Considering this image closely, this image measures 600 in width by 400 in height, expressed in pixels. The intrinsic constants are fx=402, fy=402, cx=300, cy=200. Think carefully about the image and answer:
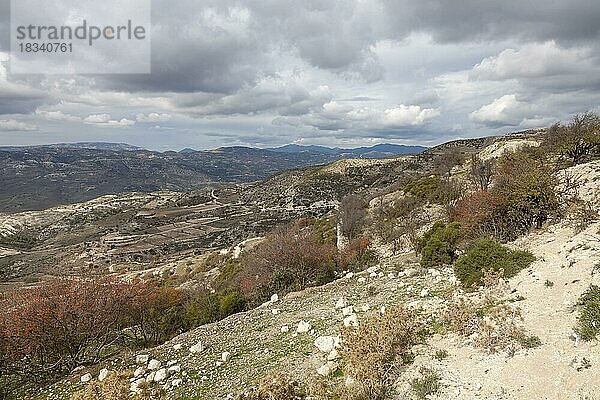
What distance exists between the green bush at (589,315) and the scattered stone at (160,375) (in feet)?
40.2

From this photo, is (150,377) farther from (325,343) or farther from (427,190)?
(427,190)

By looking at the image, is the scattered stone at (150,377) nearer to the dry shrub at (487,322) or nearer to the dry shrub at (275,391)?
the dry shrub at (275,391)

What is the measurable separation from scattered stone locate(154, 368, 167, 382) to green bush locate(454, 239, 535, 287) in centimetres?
1156

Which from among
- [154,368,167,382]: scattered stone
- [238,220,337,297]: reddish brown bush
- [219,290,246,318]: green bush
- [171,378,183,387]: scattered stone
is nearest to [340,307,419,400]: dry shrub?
[171,378,183,387]: scattered stone

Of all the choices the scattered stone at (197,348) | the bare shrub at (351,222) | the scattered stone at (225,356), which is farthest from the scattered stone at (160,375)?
the bare shrub at (351,222)

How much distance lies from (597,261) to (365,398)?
31.8 ft

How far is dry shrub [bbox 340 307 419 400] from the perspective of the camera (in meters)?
9.29

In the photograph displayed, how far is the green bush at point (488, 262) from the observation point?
1550cm

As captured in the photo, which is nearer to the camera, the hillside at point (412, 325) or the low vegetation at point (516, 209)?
the hillside at point (412, 325)

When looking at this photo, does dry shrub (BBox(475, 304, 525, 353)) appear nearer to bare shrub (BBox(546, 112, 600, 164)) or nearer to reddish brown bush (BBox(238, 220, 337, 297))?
reddish brown bush (BBox(238, 220, 337, 297))

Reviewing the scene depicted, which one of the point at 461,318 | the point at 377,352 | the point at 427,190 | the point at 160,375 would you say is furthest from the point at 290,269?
the point at 427,190

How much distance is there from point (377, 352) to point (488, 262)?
8.15 metres

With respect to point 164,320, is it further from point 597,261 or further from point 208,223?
point 208,223

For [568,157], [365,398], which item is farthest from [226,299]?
[568,157]
